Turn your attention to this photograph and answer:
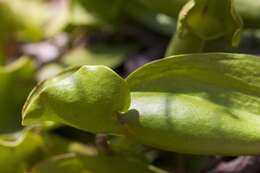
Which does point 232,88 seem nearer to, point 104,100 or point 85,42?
point 104,100

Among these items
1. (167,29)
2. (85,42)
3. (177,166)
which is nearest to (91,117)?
(177,166)

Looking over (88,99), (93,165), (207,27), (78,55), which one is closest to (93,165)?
(93,165)

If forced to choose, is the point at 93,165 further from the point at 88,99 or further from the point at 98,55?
the point at 98,55

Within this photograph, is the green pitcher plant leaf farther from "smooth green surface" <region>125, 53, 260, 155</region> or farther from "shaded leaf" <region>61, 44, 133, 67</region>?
"shaded leaf" <region>61, 44, 133, 67</region>

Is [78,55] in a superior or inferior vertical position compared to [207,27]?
inferior

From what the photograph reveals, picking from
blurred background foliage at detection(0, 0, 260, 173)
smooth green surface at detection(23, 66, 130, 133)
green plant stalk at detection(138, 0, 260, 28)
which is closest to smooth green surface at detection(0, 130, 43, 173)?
blurred background foliage at detection(0, 0, 260, 173)

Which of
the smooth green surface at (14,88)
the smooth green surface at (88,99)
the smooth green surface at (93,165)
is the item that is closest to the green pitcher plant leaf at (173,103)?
the smooth green surface at (88,99)
